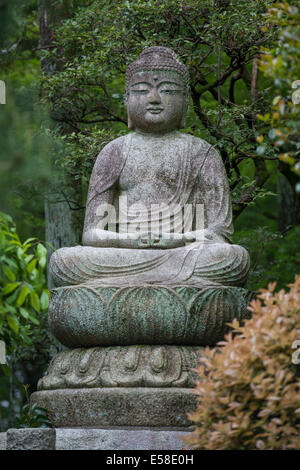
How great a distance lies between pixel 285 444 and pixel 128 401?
192 cm

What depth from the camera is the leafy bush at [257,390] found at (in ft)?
16.3

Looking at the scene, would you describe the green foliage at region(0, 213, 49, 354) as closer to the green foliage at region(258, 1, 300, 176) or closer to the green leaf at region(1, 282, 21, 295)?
the green leaf at region(1, 282, 21, 295)

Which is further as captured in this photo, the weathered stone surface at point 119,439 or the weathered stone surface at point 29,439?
the weathered stone surface at point 119,439

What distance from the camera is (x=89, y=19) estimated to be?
1032 centimetres

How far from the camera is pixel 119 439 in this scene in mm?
6316

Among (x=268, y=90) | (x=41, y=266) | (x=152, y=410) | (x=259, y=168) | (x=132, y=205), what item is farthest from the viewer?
(x=259, y=168)

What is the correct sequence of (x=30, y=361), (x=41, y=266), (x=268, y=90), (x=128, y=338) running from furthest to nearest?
1. (x=30, y=361)
2. (x=268, y=90)
3. (x=128, y=338)
4. (x=41, y=266)

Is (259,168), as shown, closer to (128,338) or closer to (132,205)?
(132,205)

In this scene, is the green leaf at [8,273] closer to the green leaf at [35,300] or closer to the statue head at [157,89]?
the green leaf at [35,300]

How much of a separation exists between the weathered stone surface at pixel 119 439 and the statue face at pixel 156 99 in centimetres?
308

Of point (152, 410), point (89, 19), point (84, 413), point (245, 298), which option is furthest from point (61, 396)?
point (89, 19)

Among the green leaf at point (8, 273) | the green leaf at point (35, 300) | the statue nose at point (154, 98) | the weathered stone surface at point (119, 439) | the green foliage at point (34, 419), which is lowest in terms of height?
the weathered stone surface at point (119, 439)

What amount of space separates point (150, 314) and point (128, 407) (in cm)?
75

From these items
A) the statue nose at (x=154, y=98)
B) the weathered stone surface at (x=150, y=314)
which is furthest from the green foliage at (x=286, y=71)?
the statue nose at (x=154, y=98)
